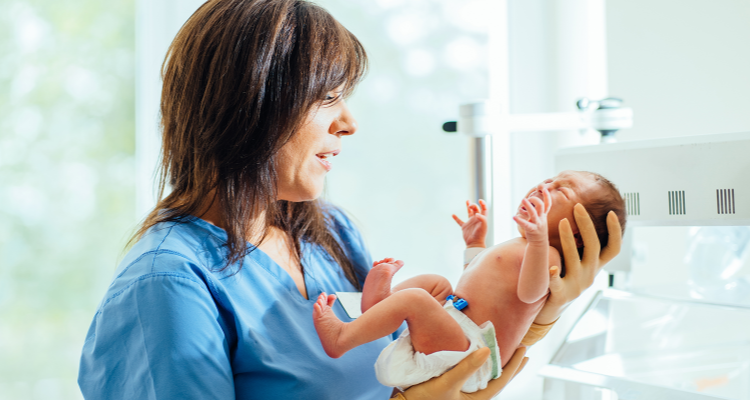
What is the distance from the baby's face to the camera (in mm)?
946

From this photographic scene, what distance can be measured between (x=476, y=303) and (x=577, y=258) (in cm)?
19

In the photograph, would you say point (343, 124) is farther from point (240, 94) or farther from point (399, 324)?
point (399, 324)

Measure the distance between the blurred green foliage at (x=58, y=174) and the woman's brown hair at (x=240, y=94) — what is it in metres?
1.30

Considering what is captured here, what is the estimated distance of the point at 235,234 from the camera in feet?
3.05

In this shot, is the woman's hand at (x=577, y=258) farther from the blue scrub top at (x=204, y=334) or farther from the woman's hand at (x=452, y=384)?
the blue scrub top at (x=204, y=334)

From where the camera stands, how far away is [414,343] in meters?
0.85

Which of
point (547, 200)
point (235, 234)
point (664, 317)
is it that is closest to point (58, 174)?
point (235, 234)

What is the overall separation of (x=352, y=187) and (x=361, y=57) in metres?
1.52

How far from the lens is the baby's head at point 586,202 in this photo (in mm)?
939

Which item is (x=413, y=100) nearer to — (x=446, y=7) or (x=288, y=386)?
(x=446, y=7)

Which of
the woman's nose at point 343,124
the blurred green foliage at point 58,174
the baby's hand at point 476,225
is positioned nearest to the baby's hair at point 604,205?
the baby's hand at point 476,225

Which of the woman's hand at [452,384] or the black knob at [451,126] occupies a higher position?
the black knob at [451,126]

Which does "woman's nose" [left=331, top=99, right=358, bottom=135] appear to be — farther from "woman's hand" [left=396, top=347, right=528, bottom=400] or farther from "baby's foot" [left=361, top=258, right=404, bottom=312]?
"woman's hand" [left=396, top=347, right=528, bottom=400]

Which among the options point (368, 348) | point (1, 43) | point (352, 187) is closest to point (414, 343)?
point (368, 348)
